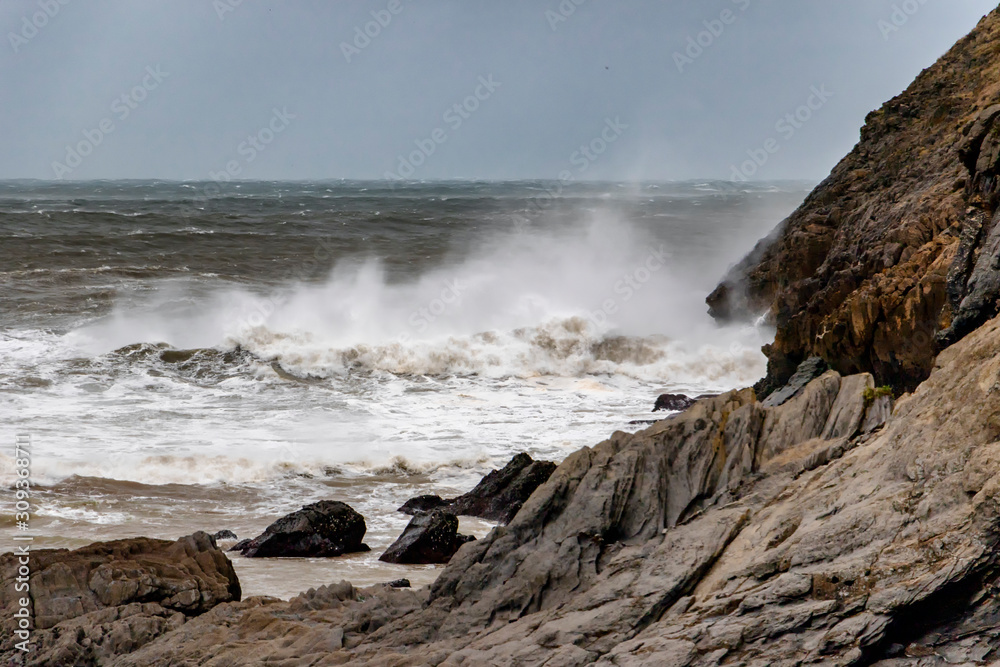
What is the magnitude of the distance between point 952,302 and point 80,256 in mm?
32526

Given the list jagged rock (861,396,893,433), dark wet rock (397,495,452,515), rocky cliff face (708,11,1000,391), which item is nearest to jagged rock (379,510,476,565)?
dark wet rock (397,495,452,515)

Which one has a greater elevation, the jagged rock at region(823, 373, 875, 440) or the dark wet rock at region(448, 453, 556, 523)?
the jagged rock at region(823, 373, 875, 440)

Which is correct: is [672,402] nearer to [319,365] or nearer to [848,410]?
[319,365]

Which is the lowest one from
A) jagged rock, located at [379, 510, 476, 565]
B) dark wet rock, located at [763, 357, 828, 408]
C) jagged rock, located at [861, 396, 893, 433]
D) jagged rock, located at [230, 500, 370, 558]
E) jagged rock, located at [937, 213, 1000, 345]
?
jagged rock, located at [379, 510, 476, 565]

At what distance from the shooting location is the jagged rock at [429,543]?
9.16 metres

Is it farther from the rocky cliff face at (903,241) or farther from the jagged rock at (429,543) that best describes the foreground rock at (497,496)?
the rocky cliff face at (903,241)

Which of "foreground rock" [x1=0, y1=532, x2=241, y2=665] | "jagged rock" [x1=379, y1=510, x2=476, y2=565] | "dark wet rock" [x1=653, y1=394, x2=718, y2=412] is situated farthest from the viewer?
"dark wet rock" [x1=653, y1=394, x2=718, y2=412]

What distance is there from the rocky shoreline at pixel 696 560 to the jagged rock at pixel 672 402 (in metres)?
6.38

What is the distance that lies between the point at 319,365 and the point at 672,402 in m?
8.04

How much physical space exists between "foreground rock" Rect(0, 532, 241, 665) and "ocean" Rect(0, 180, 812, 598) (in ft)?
3.00

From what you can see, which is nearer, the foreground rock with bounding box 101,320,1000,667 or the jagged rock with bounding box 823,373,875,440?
the foreground rock with bounding box 101,320,1000,667

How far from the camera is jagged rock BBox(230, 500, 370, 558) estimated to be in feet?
30.7

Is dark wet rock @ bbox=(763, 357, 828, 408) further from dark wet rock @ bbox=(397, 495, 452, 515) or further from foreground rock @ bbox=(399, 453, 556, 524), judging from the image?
dark wet rock @ bbox=(397, 495, 452, 515)

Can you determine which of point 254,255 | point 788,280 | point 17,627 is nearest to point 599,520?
point 17,627
